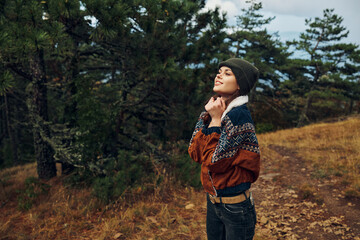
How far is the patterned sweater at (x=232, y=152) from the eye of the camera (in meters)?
1.46

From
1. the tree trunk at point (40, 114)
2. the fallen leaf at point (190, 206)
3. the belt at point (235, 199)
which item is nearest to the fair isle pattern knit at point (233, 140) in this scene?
the belt at point (235, 199)

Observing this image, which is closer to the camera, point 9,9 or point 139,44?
point 9,9

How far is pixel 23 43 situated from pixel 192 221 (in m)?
3.72

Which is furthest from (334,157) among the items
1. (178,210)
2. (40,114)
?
(40,114)

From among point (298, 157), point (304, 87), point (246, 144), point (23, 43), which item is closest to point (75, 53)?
point (23, 43)

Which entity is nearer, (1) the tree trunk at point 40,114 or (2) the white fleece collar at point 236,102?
(2) the white fleece collar at point 236,102

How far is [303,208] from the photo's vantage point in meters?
4.04

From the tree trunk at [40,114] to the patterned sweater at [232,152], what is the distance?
4476mm

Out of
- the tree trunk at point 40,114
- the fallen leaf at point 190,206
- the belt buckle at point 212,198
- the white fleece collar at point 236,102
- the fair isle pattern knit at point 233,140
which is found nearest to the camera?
the fair isle pattern knit at point 233,140

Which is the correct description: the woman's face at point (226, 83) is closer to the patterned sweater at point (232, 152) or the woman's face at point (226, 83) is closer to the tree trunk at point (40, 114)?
the patterned sweater at point (232, 152)

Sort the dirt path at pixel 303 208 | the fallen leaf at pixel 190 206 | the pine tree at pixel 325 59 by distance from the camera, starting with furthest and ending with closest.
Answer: the pine tree at pixel 325 59, the fallen leaf at pixel 190 206, the dirt path at pixel 303 208

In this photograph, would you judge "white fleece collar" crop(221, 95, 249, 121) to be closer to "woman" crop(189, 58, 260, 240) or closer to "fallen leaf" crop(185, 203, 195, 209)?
"woman" crop(189, 58, 260, 240)

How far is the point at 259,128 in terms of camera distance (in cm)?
1734

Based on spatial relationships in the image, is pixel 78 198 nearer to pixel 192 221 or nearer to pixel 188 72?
pixel 192 221
